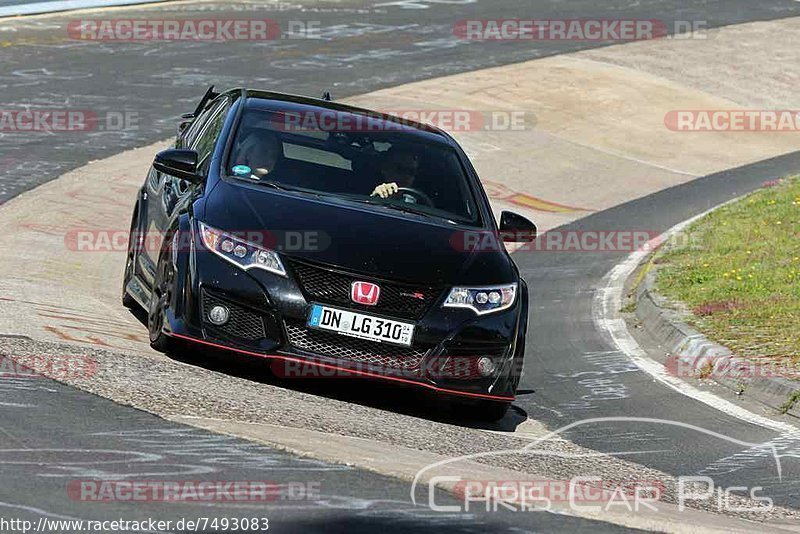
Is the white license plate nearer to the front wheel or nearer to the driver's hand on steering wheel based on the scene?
the driver's hand on steering wheel

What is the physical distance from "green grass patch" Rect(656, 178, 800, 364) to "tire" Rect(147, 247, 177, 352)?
4.14 m

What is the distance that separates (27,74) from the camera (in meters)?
20.5

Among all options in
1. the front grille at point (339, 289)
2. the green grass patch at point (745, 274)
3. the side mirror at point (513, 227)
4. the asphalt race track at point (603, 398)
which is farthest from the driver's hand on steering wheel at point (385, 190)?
the green grass patch at point (745, 274)

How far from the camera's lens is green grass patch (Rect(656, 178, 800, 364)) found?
1052cm

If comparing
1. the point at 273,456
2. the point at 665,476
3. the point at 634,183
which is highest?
the point at 273,456

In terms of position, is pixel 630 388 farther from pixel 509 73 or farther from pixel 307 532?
pixel 509 73

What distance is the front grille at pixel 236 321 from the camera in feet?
24.9

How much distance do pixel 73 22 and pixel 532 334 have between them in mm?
16449

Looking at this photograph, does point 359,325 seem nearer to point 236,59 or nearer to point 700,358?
point 700,358

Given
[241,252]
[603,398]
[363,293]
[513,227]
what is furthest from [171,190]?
[603,398]

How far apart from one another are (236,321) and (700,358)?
13.2 ft

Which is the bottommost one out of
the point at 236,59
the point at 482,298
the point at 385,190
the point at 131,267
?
the point at 236,59

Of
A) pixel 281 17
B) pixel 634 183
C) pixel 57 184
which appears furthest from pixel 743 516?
pixel 281 17

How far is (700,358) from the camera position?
10266 mm
